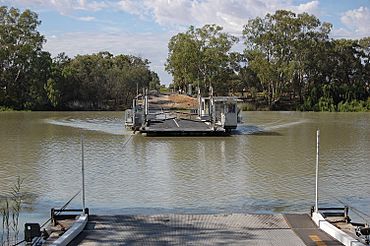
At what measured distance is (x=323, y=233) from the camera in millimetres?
6871

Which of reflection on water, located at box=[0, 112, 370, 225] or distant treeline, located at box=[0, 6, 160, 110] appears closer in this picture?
reflection on water, located at box=[0, 112, 370, 225]

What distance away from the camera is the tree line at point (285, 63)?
59.7m

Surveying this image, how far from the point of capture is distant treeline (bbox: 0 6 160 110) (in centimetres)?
5634

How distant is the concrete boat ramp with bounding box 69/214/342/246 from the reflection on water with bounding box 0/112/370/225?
1639 mm

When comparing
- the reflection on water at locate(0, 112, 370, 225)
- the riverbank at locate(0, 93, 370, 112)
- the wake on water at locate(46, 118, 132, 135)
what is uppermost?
the riverbank at locate(0, 93, 370, 112)

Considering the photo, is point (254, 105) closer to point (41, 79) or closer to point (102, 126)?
point (41, 79)

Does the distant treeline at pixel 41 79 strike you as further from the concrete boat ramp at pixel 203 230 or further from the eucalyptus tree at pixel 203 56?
the concrete boat ramp at pixel 203 230

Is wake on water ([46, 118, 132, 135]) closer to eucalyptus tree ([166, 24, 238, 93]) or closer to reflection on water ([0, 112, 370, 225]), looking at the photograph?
reflection on water ([0, 112, 370, 225])

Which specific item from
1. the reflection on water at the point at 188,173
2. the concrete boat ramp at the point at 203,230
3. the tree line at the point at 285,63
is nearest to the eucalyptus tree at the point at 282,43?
the tree line at the point at 285,63

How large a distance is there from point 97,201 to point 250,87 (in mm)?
57264

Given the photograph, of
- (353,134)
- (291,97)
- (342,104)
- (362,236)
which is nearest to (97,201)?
(362,236)

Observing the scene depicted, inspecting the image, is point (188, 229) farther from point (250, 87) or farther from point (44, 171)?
point (250, 87)

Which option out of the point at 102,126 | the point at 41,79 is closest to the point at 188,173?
the point at 102,126

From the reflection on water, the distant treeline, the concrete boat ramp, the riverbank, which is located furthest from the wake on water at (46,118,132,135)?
the distant treeline
